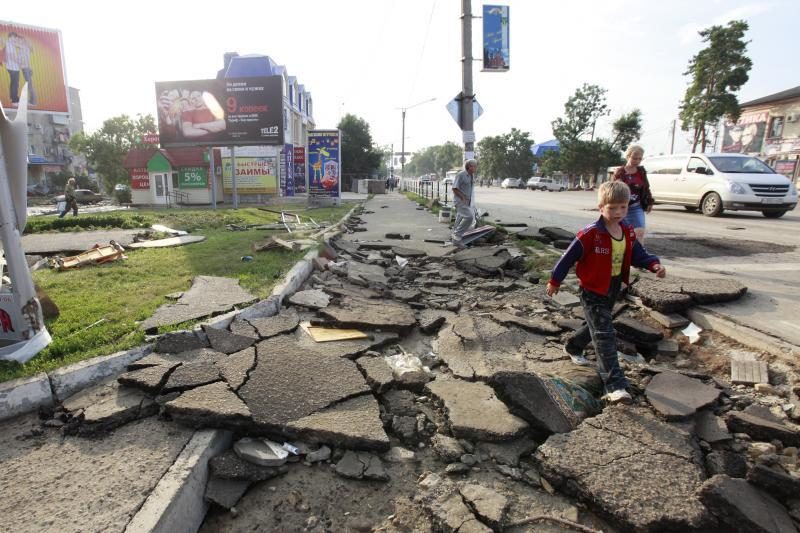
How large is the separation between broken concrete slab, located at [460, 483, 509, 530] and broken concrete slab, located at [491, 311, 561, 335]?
2.37 metres

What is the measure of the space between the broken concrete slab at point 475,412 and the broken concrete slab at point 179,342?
203 centimetres

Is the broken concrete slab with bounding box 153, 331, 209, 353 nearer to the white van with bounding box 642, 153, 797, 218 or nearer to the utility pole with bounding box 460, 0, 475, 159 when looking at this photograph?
the utility pole with bounding box 460, 0, 475, 159

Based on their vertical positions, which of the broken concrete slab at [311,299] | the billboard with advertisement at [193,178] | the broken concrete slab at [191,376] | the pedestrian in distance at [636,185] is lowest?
the broken concrete slab at [191,376]

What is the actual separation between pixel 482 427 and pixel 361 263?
528 centimetres

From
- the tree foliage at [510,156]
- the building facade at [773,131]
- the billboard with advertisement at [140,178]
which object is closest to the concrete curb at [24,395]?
the billboard with advertisement at [140,178]

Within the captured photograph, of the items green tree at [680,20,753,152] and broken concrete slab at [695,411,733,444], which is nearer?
broken concrete slab at [695,411,733,444]

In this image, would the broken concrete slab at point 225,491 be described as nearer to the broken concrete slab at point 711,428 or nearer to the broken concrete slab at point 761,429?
the broken concrete slab at point 711,428

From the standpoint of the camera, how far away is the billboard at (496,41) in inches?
418

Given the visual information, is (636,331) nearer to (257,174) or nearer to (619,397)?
(619,397)

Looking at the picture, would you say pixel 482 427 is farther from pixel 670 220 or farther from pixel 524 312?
pixel 670 220

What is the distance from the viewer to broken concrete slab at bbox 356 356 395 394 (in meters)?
3.39

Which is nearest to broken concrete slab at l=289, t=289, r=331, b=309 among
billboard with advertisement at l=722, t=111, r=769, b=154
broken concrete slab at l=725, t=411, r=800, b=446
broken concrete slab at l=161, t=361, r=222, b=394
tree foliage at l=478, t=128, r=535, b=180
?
broken concrete slab at l=161, t=361, r=222, b=394

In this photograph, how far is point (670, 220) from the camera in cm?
1284

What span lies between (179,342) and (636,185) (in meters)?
5.49
